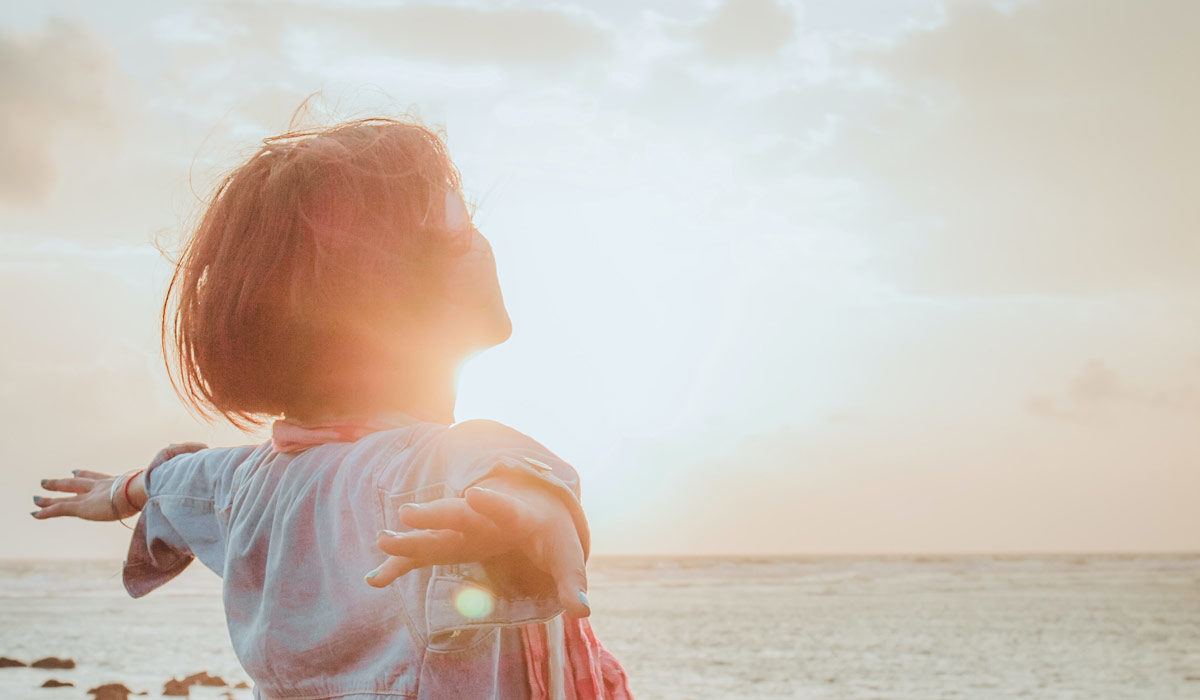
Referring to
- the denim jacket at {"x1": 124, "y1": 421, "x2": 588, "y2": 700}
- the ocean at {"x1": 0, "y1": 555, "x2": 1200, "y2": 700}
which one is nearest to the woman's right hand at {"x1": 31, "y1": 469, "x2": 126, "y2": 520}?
the denim jacket at {"x1": 124, "y1": 421, "x2": 588, "y2": 700}

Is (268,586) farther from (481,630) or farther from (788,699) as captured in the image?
(788,699)

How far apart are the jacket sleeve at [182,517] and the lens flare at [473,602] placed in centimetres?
67

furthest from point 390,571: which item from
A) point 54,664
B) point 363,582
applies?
point 54,664

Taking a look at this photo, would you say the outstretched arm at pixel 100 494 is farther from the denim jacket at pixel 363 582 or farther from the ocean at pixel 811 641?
the ocean at pixel 811 641

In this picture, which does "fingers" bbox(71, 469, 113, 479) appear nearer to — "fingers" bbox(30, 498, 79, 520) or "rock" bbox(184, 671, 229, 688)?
"fingers" bbox(30, 498, 79, 520)

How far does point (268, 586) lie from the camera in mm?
1312

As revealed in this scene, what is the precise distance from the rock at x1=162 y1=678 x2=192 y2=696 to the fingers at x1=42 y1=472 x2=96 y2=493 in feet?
23.8

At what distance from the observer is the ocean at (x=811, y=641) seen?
9484mm

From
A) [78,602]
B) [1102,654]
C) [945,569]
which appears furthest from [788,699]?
[945,569]

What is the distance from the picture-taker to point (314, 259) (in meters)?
1.33

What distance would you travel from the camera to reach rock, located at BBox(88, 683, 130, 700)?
7458 millimetres

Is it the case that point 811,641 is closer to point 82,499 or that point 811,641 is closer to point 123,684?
point 123,684

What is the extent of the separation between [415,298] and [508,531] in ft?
1.81

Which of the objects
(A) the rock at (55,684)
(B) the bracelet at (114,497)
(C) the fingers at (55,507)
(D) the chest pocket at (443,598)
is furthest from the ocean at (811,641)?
(D) the chest pocket at (443,598)
